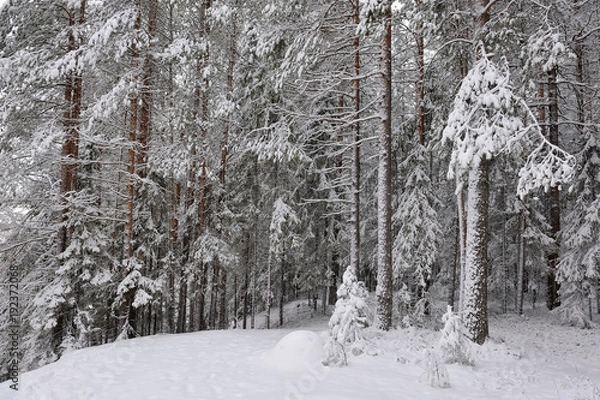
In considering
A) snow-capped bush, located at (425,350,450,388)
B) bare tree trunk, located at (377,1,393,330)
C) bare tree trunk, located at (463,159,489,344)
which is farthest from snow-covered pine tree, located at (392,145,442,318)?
snow-capped bush, located at (425,350,450,388)

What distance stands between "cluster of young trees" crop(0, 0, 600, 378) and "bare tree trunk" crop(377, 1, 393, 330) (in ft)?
A: 0.15

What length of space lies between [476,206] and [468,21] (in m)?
7.17

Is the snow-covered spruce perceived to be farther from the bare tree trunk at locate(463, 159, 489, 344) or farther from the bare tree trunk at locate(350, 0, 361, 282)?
the bare tree trunk at locate(350, 0, 361, 282)

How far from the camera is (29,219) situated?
11555 mm

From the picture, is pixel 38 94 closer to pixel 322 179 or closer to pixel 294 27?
pixel 294 27

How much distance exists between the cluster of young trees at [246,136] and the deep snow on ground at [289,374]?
5.15 ft

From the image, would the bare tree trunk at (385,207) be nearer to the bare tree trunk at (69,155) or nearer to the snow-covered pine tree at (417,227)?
→ the snow-covered pine tree at (417,227)

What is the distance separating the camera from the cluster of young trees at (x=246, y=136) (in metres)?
8.67

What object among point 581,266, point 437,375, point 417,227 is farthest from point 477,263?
point 581,266

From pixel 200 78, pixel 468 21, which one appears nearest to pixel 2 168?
pixel 200 78

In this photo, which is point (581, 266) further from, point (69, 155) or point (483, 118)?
point (69, 155)

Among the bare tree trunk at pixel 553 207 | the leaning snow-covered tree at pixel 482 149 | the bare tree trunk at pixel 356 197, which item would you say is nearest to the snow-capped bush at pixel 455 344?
the leaning snow-covered tree at pixel 482 149

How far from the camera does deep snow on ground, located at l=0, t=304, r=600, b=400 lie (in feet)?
17.9

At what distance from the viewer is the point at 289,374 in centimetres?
627
